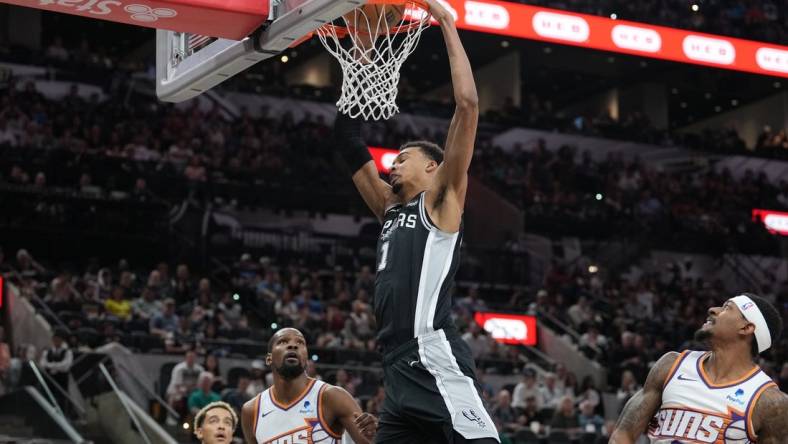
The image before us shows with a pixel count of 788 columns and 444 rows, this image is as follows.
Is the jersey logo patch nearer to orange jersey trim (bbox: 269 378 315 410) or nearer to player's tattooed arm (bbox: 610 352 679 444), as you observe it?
player's tattooed arm (bbox: 610 352 679 444)

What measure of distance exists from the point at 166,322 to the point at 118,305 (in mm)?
848

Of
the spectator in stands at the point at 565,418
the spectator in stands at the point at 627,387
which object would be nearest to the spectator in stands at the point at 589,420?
the spectator in stands at the point at 565,418

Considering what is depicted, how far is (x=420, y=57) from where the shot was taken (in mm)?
34688

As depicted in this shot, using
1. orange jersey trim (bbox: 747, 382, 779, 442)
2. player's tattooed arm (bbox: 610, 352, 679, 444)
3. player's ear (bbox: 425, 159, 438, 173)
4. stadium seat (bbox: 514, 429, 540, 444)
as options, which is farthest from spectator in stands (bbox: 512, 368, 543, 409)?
player's ear (bbox: 425, 159, 438, 173)

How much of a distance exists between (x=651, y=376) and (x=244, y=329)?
1289 centimetres

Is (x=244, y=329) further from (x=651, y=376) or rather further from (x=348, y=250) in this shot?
(x=651, y=376)


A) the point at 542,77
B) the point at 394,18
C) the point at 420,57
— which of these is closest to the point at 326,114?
the point at 420,57

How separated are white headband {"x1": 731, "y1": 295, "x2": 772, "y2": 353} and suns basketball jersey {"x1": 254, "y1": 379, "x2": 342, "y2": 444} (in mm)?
2826

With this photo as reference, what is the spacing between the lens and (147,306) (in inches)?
728

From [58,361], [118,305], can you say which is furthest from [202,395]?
[118,305]

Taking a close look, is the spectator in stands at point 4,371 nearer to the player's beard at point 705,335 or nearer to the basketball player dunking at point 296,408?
the basketball player dunking at point 296,408

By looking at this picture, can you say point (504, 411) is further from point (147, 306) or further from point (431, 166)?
point (431, 166)

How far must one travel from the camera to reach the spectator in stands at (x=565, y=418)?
16766 millimetres

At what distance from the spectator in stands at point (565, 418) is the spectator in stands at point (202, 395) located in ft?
16.5
